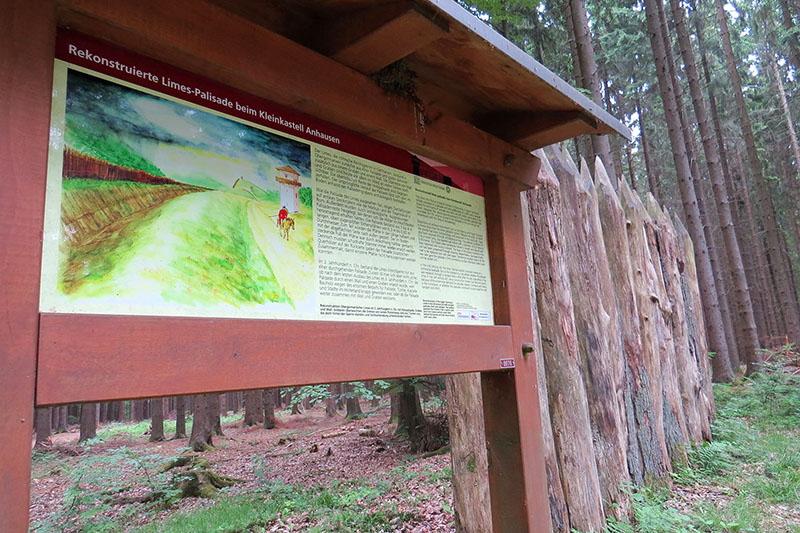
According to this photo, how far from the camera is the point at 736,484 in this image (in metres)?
5.70

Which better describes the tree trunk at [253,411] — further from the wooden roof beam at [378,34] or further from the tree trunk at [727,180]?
the tree trunk at [727,180]

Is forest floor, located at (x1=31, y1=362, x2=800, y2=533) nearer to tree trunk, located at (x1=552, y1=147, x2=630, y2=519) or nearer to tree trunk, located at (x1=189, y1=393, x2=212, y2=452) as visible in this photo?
tree trunk, located at (x1=552, y1=147, x2=630, y2=519)

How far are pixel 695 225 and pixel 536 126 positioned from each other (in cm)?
1185

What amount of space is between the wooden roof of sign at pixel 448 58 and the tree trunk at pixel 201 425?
11464mm

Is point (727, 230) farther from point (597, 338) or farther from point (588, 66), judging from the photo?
point (597, 338)

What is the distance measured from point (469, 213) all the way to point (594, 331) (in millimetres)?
2518

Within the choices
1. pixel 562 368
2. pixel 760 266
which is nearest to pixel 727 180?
pixel 760 266

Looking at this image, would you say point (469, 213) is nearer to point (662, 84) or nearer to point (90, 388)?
point (90, 388)

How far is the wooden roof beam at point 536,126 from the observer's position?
2918 mm

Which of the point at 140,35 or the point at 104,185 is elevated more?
the point at 140,35

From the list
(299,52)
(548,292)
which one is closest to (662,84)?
(548,292)

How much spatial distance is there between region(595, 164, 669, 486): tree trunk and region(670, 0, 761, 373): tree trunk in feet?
28.0

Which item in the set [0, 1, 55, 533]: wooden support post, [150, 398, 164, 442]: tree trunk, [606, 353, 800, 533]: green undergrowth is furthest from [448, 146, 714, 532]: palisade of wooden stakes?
[150, 398, 164, 442]: tree trunk

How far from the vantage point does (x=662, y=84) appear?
44.4 feet
